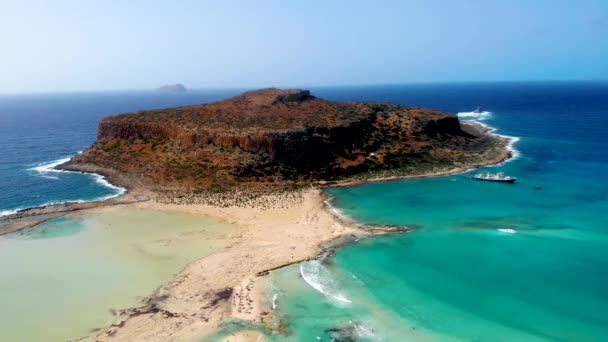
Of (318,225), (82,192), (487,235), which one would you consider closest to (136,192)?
(82,192)

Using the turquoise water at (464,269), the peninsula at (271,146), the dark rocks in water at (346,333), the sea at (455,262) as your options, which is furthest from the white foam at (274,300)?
the peninsula at (271,146)

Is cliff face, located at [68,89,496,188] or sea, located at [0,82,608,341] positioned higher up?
cliff face, located at [68,89,496,188]

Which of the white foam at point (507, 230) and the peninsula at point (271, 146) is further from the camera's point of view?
the peninsula at point (271, 146)

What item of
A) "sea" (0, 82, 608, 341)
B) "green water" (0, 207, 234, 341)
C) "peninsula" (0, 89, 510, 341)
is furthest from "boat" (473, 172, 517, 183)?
"green water" (0, 207, 234, 341)

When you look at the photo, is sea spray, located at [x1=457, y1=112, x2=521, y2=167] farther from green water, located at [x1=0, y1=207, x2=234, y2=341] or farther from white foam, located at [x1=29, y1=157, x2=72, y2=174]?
white foam, located at [x1=29, y1=157, x2=72, y2=174]

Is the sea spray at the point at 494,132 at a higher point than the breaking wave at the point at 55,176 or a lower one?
higher

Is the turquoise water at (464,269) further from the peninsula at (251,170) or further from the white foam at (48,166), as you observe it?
the white foam at (48,166)

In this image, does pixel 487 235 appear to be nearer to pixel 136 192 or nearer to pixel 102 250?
pixel 102 250
